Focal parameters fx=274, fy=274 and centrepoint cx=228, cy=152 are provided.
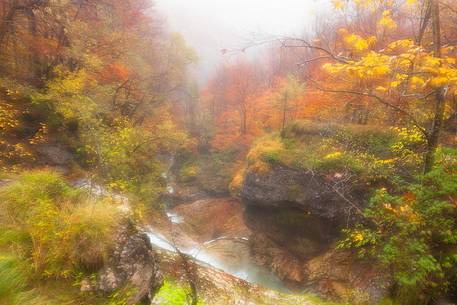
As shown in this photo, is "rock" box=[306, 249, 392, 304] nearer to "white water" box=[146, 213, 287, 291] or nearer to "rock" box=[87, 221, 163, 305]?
"white water" box=[146, 213, 287, 291]

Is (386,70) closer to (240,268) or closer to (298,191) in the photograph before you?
(298,191)

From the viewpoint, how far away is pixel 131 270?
516cm

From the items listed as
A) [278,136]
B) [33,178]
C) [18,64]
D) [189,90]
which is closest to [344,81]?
[278,136]

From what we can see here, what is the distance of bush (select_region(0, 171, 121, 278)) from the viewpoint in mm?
4336

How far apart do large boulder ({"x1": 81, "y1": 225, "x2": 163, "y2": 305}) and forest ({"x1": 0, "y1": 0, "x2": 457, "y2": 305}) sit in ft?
0.09

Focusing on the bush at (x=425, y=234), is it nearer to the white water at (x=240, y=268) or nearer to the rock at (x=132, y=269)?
the rock at (x=132, y=269)

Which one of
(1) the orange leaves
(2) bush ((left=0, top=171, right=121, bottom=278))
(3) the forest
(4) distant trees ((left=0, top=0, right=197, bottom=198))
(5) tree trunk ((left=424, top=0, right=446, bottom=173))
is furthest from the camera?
(1) the orange leaves

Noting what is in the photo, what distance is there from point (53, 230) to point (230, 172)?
20908mm

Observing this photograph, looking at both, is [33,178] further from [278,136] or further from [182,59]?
[182,59]

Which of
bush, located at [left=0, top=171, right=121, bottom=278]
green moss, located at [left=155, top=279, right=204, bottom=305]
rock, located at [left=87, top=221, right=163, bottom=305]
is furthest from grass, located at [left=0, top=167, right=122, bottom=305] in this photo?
green moss, located at [left=155, top=279, right=204, bottom=305]

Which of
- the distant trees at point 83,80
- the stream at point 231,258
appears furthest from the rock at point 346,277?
the distant trees at point 83,80

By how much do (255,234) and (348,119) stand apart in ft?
30.1

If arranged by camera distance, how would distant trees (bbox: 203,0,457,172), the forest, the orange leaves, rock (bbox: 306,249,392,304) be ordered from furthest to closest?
the orange leaves < rock (bbox: 306,249,392,304) < the forest < distant trees (bbox: 203,0,457,172)

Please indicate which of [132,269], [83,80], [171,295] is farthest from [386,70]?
[83,80]
